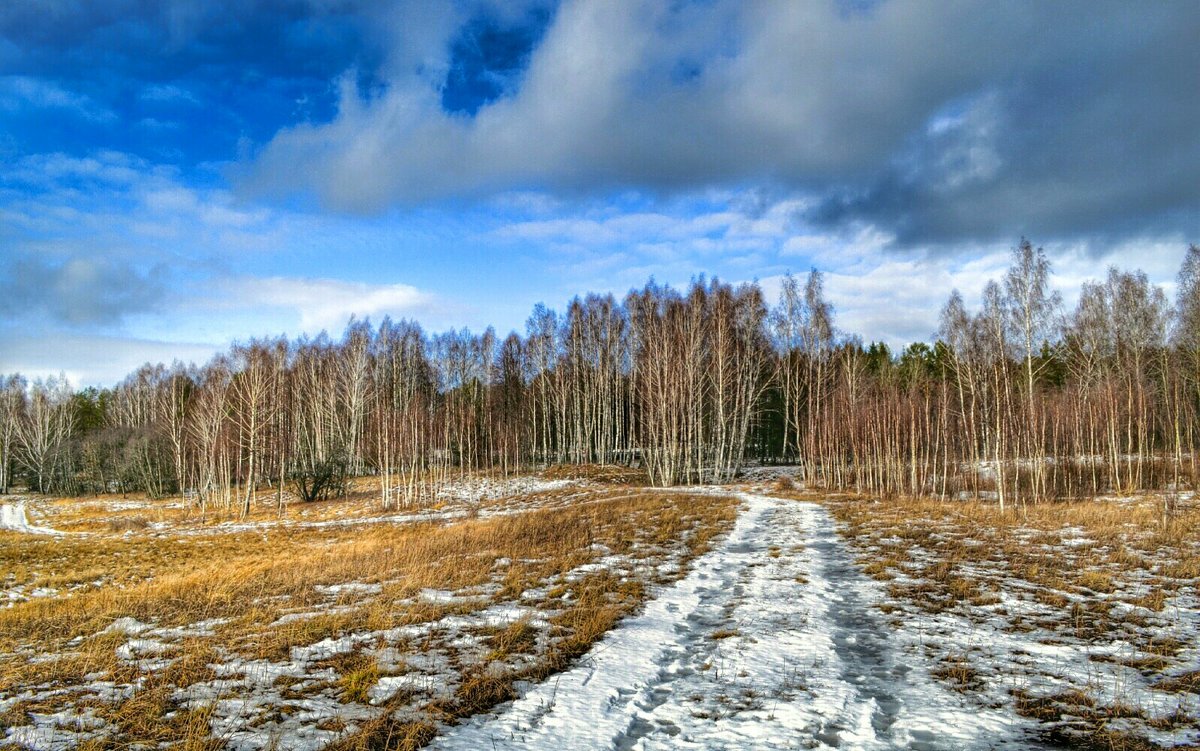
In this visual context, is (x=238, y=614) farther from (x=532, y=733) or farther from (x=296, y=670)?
(x=532, y=733)

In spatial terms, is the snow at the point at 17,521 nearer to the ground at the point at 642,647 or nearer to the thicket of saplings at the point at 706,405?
the thicket of saplings at the point at 706,405

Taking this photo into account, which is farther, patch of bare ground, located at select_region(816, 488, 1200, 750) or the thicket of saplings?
the thicket of saplings

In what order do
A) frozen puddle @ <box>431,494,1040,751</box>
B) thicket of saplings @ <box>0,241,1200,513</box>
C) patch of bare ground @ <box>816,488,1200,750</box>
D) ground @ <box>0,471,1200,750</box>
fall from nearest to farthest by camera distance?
frozen puddle @ <box>431,494,1040,751</box> → ground @ <box>0,471,1200,750</box> → patch of bare ground @ <box>816,488,1200,750</box> → thicket of saplings @ <box>0,241,1200,513</box>

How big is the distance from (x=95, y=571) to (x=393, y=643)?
18199 mm

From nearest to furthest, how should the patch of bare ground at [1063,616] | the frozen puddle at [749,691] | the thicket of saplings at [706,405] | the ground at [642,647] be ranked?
the frozen puddle at [749,691]
the ground at [642,647]
the patch of bare ground at [1063,616]
the thicket of saplings at [706,405]

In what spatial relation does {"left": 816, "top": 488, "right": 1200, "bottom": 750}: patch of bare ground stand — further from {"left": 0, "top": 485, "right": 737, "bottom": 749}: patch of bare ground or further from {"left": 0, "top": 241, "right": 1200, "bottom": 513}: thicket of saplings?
{"left": 0, "top": 241, "right": 1200, "bottom": 513}: thicket of saplings

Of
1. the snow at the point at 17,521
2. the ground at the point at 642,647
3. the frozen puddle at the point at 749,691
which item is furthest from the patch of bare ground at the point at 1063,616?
the snow at the point at 17,521

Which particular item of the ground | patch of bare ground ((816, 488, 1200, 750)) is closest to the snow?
the ground

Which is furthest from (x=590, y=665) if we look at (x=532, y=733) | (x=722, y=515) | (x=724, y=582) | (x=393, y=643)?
(x=722, y=515)

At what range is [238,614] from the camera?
33.9ft

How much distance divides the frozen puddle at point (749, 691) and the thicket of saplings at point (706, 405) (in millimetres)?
19881

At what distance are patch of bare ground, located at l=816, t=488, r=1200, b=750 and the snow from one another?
1672 inches

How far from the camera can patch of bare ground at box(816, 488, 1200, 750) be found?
6.05m

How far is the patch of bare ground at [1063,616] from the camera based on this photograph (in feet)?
19.9
